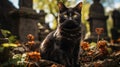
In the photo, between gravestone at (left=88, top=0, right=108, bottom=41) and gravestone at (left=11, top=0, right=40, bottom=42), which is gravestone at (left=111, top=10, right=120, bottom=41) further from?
gravestone at (left=11, top=0, right=40, bottom=42)

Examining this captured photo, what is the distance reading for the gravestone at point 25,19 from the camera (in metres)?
13.8

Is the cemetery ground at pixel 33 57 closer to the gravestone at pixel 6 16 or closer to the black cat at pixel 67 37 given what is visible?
the black cat at pixel 67 37

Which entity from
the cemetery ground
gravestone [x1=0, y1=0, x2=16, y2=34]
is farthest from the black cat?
gravestone [x1=0, y1=0, x2=16, y2=34]

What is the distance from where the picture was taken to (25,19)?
45.8 feet

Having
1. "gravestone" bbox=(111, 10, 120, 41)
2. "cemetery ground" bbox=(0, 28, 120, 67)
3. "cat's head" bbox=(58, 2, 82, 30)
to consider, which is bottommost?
"gravestone" bbox=(111, 10, 120, 41)

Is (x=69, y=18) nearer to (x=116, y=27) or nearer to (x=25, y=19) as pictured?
(x=25, y=19)

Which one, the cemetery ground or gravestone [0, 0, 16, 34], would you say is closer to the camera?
the cemetery ground

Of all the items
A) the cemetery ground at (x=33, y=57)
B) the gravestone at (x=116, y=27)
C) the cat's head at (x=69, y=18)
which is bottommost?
the gravestone at (x=116, y=27)

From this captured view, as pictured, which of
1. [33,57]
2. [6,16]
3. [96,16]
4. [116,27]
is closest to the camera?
[33,57]

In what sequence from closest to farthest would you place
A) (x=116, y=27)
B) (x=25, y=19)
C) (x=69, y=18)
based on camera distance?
(x=69, y=18)
(x=25, y=19)
(x=116, y=27)

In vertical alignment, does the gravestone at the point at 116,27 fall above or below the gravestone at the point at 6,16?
below

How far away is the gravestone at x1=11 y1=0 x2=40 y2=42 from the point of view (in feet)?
45.2

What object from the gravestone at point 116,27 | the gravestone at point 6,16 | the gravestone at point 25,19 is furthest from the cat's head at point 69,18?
the gravestone at point 116,27

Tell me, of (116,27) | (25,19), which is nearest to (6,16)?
(25,19)
